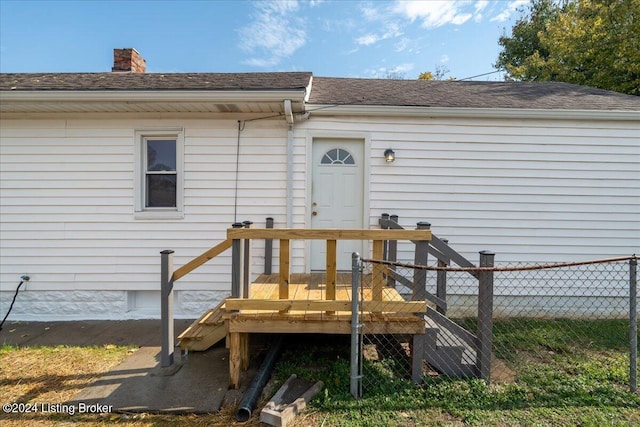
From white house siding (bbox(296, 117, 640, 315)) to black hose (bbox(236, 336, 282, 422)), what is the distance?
7.73 ft

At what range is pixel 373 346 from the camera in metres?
3.48

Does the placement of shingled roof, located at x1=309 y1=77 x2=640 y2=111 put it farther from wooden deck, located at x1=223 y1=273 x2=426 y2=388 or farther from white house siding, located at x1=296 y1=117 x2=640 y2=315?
wooden deck, located at x1=223 y1=273 x2=426 y2=388

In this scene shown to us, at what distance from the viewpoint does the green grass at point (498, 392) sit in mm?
2270

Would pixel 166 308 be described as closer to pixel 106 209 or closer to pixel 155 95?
pixel 106 209

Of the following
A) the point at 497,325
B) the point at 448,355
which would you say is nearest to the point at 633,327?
the point at 448,355

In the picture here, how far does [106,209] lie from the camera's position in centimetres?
442

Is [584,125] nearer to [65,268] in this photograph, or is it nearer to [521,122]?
[521,122]

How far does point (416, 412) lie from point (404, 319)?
2.36 feet

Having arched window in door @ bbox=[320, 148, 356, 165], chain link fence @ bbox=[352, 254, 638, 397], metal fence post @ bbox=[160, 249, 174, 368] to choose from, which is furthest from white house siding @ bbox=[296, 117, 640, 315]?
metal fence post @ bbox=[160, 249, 174, 368]

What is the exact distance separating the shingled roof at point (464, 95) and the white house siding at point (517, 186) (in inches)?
11.7

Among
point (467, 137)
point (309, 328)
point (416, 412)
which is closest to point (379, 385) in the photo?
point (416, 412)

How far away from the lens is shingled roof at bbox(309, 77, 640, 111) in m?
4.54

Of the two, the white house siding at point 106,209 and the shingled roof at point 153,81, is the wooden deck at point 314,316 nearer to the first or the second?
the white house siding at point 106,209

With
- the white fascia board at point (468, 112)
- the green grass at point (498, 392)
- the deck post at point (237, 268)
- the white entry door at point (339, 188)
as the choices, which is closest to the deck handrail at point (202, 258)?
the deck post at point (237, 268)
